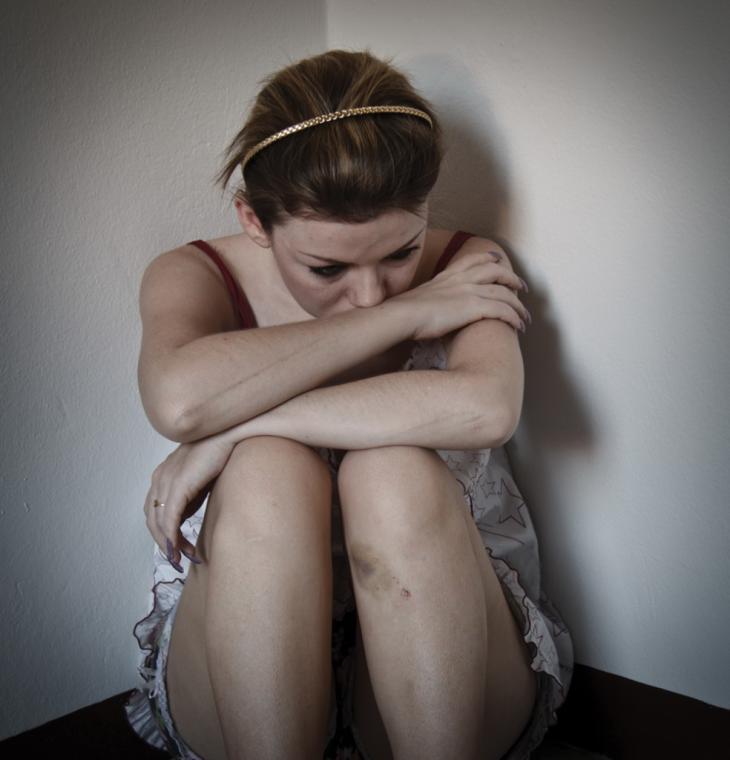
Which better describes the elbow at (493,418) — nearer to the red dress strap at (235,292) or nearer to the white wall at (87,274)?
the red dress strap at (235,292)

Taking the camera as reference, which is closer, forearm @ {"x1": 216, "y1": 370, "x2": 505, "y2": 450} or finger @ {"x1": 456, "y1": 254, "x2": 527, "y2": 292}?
forearm @ {"x1": 216, "y1": 370, "x2": 505, "y2": 450}

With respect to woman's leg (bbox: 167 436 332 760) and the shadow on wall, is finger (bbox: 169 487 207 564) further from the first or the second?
the shadow on wall

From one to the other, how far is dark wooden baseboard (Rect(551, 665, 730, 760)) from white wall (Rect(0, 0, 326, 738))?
699 mm

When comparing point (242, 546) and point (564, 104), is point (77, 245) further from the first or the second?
point (564, 104)

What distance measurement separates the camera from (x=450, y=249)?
1.17 meters

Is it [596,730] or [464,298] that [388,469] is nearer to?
[464,298]

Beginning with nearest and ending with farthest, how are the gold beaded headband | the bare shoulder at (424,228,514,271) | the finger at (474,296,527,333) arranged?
the gold beaded headband, the finger at (474,296,527,333), the bare shoulder at (424,228,514,271)

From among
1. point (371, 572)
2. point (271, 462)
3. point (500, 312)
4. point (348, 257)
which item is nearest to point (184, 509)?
point (271, 462)

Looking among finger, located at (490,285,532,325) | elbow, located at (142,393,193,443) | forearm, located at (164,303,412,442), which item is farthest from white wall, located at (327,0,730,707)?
elbow, located at (142,393,193,443)

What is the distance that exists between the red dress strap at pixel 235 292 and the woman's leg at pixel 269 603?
30 cm

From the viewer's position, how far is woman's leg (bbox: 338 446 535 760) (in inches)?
32.5

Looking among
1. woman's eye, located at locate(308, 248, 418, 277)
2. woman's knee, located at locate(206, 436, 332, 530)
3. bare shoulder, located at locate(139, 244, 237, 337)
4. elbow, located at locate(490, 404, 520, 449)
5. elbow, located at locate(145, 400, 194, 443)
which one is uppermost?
woman's eye, located at locate(308, 248, 418, 277)

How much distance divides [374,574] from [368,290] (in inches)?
13.8

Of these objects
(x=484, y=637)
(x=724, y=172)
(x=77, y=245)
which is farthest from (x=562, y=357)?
(x=77, y=245)
